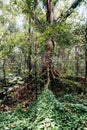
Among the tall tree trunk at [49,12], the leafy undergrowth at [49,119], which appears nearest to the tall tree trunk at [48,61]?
the tall tree trunk at [49,12]

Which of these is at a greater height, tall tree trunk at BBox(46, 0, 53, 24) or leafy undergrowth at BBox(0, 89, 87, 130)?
tall tree trunk at BBox(46, 0, 53, 24)

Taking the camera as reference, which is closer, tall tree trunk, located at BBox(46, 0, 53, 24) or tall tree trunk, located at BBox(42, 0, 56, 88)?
tall tree trunk, located at BBox(42, 0, 56, 88)

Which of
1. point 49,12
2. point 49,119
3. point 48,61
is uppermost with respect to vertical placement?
point 49,12

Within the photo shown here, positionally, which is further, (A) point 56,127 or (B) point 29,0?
(B) point 29,0

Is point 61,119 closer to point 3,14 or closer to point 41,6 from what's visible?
point 41,6

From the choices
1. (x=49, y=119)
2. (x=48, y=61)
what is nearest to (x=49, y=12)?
(x=48, y=61)

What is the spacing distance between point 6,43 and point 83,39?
4220 millimetres

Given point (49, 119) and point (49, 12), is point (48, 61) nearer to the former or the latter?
point (49, 12)

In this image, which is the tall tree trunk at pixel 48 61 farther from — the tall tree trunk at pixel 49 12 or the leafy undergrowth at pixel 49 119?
the leafy undergrowth at pixel 49 119

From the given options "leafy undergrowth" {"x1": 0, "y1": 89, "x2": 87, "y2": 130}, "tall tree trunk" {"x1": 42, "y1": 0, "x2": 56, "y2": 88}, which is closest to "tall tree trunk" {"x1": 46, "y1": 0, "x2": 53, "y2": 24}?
"tall tree trunk" {"x1": 42, "y1": 0, "x2": 56, "y2": 88}

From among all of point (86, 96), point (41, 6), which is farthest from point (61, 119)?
point (41, 6)

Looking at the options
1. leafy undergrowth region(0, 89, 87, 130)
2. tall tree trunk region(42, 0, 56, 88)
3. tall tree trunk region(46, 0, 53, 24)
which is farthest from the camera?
tall tree trunk region(46, 0, 53, 24)

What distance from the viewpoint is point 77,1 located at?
11320 mm

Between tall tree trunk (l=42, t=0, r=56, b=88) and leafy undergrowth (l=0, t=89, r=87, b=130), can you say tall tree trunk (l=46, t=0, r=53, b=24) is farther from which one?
leafy undergrowth (l=0, t=89, r=87, b=130)
